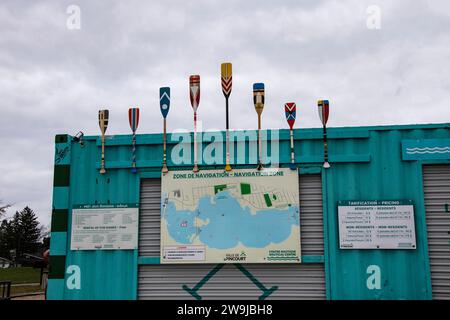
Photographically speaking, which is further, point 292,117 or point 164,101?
point 164,101

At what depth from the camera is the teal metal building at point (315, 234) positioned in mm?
8977

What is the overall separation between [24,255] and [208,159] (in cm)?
7644

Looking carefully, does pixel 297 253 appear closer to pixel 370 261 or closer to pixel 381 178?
pixel 370 261

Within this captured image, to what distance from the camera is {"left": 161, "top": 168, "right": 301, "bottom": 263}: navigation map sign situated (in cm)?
921

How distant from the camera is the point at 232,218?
9.39 metres

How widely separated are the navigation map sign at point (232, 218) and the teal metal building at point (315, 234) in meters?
0.24

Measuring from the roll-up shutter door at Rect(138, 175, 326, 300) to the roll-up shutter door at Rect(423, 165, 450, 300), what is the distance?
219 centimetres

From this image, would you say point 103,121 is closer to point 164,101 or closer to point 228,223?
point 164,101

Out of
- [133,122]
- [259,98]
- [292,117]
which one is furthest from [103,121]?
[292,117]

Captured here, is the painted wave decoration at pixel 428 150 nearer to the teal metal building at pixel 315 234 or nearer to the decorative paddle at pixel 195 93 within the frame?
the teal metal building at pixel 315 234

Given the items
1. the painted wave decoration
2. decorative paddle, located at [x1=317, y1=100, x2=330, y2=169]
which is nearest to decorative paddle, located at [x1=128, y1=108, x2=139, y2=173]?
decorative paddle, located at [x1=317, y1=100, x2=330, y2=169]

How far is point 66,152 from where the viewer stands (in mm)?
10266

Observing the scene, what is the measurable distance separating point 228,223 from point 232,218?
0.44ft
